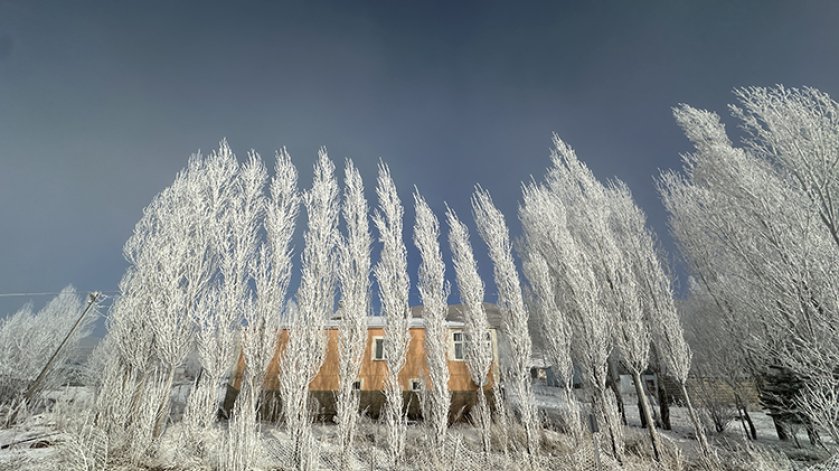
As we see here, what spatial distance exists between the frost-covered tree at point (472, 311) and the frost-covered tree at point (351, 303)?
315 centimetres

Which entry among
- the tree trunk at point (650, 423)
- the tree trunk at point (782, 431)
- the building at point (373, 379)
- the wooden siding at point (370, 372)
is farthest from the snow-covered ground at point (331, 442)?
the wooden siding at point (370, 372)

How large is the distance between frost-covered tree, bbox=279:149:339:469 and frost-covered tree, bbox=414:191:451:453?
287 cm

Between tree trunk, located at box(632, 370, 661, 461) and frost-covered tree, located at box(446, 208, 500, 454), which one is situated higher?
frost-covered tree, located at box(446, 208, 500, 454)

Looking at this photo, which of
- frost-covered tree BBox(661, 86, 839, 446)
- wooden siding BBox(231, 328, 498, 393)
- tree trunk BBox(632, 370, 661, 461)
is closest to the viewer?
frost-covered tree BBox(661, 86, 839, 446)

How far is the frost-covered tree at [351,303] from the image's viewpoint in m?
8.11

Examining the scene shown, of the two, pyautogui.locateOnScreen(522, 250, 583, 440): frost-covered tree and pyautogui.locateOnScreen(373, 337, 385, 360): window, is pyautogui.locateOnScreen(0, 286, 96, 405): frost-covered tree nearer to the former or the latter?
pyautogui.locateOnScreen(373, 337, 385, 360): window

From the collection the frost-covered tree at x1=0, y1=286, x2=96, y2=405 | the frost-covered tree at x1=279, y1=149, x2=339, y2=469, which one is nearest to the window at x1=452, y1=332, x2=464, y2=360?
the frost-covered tree at x1=279, y1=149, x2=339, y2=469

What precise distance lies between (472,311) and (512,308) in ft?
4.36

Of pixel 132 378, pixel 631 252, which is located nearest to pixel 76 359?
pixel 132 378

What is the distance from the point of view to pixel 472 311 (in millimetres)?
10477

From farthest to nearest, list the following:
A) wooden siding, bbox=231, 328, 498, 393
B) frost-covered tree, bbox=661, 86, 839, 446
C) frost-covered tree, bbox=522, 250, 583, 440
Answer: wooden siding, bbox=231, 328, 498, 393 → frost-covered tree, bbox=522, 250, 583, 440 → frost-covered tree, bbox=661, 86, 839, 446

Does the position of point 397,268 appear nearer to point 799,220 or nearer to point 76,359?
point 799,220

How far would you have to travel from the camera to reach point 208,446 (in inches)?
306

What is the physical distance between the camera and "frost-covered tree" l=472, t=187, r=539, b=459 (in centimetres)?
891
